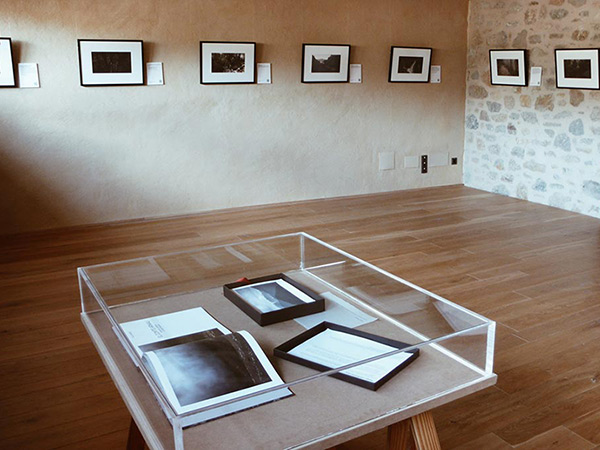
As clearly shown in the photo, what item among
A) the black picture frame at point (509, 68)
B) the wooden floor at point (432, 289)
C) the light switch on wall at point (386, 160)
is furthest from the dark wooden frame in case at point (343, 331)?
the black picture frame at point (509, 68)

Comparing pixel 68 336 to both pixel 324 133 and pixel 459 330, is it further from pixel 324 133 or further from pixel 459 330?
pixel 324 133

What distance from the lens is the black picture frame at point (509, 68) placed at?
6320mm

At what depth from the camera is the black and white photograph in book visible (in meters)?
1.52

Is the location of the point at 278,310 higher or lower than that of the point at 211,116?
lower

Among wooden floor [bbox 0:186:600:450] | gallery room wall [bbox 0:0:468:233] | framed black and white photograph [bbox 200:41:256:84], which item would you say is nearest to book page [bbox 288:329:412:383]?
wooden floor [bbox 0:186:600:450]

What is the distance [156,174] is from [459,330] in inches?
182

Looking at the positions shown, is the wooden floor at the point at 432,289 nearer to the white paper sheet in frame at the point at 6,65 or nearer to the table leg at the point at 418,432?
the table leg at the point at 418,432

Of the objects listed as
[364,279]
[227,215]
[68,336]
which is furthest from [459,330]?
[227,215]

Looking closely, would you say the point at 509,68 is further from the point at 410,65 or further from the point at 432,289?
the point at 432,289

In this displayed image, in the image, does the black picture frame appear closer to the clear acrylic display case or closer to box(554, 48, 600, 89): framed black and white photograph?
box(554, 48, 600, 89): framed black and white photograph

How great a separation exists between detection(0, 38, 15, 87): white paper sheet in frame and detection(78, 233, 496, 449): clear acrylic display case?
11.2ft

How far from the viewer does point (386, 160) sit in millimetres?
6973

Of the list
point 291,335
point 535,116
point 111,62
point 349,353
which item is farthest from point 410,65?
point 349,353

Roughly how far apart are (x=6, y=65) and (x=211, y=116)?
73.0 inches
